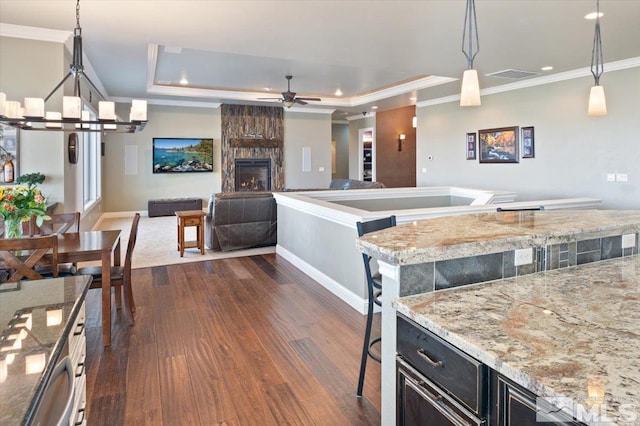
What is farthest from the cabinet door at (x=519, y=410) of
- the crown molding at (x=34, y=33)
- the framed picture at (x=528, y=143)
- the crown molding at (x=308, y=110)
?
the crown molding at (x=308, y=110)

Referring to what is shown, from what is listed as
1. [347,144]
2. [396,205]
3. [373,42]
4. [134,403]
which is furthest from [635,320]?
[347,144]

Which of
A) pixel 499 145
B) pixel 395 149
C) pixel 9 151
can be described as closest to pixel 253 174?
pixel 395 149

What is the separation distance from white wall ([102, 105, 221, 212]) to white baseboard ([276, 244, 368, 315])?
5667 millimetres

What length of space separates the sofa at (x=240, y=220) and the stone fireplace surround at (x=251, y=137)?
4494mm

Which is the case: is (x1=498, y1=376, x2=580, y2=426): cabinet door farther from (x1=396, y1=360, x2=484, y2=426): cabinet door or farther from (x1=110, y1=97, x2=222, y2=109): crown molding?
(x1=110, y1=97, x2=222, y2=109): crown molding

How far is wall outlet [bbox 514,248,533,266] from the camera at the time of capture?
1.67 m

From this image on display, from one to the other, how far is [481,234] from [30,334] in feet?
5.52

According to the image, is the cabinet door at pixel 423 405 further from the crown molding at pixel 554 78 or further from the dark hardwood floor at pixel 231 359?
→ the crown molding at pixel 554 78

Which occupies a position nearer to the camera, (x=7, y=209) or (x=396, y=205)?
(x=7, y=209)

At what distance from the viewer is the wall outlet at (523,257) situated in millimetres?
1673

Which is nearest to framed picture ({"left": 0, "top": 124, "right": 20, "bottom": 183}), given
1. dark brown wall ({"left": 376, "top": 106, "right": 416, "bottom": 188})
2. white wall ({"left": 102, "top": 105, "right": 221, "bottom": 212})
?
white wall ({"left": 102, "top": 105, "right": 221, "bottom": 212})

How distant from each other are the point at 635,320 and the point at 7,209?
3434 mm

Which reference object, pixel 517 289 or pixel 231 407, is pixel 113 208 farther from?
pixel 517 289

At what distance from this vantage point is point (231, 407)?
230 centimetres
